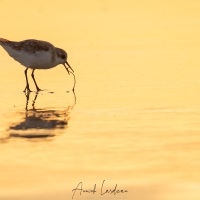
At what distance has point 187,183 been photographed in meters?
9.04

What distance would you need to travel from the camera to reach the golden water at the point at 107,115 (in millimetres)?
9211

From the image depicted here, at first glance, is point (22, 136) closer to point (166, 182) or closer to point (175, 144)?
point (175, 144)

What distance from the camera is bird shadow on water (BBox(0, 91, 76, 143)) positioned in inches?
463

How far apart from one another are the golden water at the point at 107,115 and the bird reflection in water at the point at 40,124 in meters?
0.01

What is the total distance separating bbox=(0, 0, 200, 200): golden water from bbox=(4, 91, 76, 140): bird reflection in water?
0.01 metres

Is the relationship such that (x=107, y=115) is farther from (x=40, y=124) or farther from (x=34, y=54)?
(x=34, y=54)

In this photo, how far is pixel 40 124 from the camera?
12750 mm

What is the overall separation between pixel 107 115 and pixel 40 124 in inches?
50.7

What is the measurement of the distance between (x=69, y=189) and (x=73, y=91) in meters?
7.83
